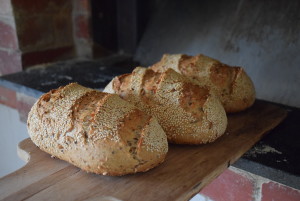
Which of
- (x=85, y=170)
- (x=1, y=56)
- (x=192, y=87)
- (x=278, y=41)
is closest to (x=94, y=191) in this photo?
(x=85, y=170)

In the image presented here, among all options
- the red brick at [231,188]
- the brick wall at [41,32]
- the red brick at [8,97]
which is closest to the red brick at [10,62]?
the brick wall at [41,32]

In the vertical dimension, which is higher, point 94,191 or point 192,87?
point 192,87

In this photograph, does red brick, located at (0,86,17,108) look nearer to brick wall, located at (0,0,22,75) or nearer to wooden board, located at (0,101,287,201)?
brick wall, located at (0,0,22,75)

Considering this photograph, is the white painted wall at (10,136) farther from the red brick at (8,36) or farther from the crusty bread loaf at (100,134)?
the crusty bread loaf at (100,134)

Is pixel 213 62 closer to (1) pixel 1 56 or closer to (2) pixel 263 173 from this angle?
(2) pixel 263 173

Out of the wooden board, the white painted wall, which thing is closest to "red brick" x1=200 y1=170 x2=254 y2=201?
the wooden board
